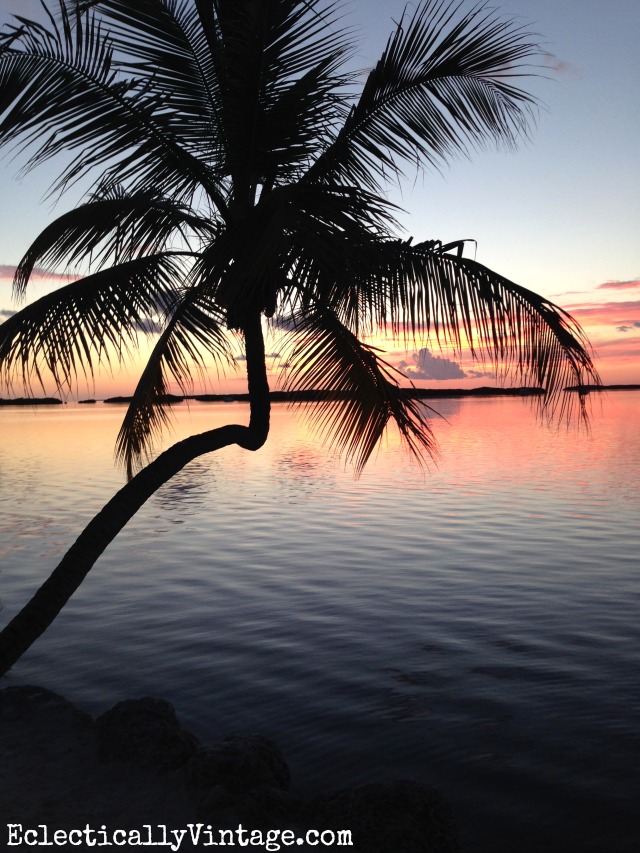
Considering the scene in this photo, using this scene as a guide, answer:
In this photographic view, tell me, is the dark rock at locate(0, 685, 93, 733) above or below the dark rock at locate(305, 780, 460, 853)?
below

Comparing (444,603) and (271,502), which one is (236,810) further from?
(271,502)

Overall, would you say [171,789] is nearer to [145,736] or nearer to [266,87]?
[145,736]

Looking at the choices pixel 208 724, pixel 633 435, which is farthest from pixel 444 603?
pixel 633 435

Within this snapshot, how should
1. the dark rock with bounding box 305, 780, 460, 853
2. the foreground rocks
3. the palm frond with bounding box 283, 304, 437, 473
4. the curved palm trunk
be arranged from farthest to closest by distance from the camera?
the palm frond with bounding box 283, 304, 437, 473, the foreground rocks, the dark rock with bounding box 305, 780, 460, 853, the curved palm trunk

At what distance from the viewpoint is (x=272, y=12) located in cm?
632

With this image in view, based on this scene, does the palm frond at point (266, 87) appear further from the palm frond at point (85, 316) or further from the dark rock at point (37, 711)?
the dark rock at point (37, 711)

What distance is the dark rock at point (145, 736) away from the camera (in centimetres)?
748

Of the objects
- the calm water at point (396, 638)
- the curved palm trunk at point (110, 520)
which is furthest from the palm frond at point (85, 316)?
the calm water at point (396, 638)

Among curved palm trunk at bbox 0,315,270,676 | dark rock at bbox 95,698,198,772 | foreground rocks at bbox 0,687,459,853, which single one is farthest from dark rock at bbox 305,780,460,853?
curved palm trunk at bbox 0,315,270,676

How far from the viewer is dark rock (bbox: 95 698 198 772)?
748cm

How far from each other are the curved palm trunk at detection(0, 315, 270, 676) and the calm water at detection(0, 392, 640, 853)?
3.66m

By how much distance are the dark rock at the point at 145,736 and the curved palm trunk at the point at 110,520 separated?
195 centimetres

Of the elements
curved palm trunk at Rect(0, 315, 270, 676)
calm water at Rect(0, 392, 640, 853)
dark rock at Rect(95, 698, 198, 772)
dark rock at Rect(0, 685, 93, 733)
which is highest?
curved palm trunk at Rect(0, 315, 270, 676)

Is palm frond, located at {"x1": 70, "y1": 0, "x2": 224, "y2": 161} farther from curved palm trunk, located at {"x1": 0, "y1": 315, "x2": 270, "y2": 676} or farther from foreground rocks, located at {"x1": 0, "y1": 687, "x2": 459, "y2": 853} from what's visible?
foreground rocks, located at {"x1": 0, "y1": 687, "x2": 459, "y2": 853}
